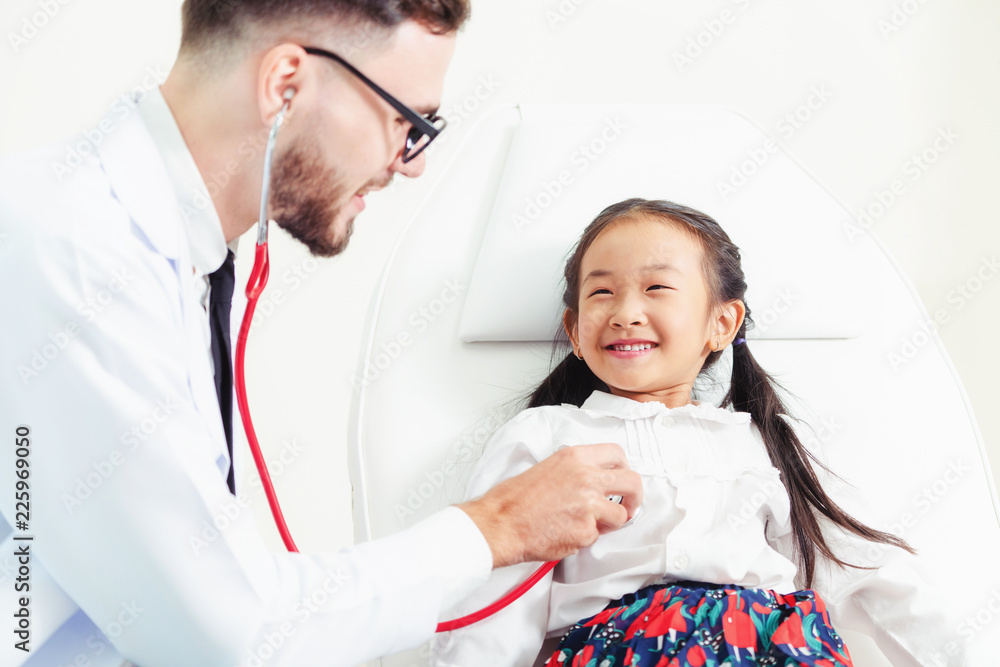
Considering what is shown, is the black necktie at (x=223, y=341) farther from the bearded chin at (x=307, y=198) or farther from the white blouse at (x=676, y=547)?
the white blouse at (x=676, y=547)

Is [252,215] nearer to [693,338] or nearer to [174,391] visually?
[174,391]

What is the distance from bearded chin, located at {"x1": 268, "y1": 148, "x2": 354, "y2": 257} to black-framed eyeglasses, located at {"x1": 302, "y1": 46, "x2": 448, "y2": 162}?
4.2 inches

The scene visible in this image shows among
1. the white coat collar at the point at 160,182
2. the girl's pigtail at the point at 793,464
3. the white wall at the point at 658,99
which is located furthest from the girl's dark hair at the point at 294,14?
the white wall at the point at 658,99

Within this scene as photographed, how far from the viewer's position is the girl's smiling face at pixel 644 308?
129 cm

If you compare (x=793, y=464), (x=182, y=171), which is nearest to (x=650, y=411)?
(x=793, y=464)

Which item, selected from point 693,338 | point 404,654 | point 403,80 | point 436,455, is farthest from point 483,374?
point 403,80

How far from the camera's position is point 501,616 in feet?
3.66

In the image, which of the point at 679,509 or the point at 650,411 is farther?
the point at 650,411

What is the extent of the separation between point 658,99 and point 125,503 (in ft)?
6.01

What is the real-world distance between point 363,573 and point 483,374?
64 cm

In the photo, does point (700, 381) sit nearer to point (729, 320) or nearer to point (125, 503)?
point (729, 320)

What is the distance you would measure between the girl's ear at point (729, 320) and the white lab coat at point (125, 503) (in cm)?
74

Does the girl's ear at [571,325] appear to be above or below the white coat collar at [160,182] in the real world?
below

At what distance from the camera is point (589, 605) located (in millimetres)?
1141
